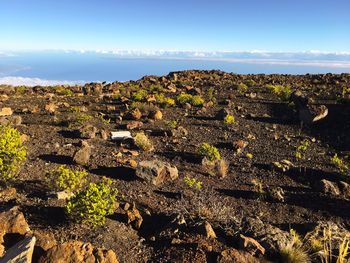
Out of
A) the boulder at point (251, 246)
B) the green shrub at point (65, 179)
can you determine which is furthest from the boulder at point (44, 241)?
the boulder at point (251, 246)

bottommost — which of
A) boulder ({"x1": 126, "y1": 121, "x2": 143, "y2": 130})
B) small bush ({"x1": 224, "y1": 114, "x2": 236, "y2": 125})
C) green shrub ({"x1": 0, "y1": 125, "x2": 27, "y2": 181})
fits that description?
boulder ({"x1": 126, "y1": 121, "x2": 143, "y2": 130})

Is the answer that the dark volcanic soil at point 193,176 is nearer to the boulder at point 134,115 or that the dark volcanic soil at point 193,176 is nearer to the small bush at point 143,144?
the small bush at point 143,144

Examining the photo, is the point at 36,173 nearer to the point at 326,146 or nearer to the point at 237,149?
the point at 237,149

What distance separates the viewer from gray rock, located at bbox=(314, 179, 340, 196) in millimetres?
9836

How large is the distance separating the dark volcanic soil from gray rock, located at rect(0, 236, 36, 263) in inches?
38.2

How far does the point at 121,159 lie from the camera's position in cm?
1099

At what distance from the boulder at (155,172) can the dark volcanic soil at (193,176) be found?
220 millimetres

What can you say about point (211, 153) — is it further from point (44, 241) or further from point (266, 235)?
point (44, 241)

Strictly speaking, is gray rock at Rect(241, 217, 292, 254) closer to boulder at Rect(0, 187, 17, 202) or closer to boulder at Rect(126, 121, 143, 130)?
boulder at Rect(0, 187, 17, 202)

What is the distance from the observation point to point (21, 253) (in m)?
5.12

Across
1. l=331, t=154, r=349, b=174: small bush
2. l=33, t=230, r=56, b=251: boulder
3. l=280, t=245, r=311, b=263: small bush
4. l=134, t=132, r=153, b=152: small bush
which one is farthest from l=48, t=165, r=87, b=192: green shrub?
l=331, t=154, r=349, b=174: small bush

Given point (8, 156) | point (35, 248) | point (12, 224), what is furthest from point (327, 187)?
Answer: point (8, 156)

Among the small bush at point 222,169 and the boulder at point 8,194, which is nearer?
the boulder at point 8,194

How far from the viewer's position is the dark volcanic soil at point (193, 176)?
262 inches
